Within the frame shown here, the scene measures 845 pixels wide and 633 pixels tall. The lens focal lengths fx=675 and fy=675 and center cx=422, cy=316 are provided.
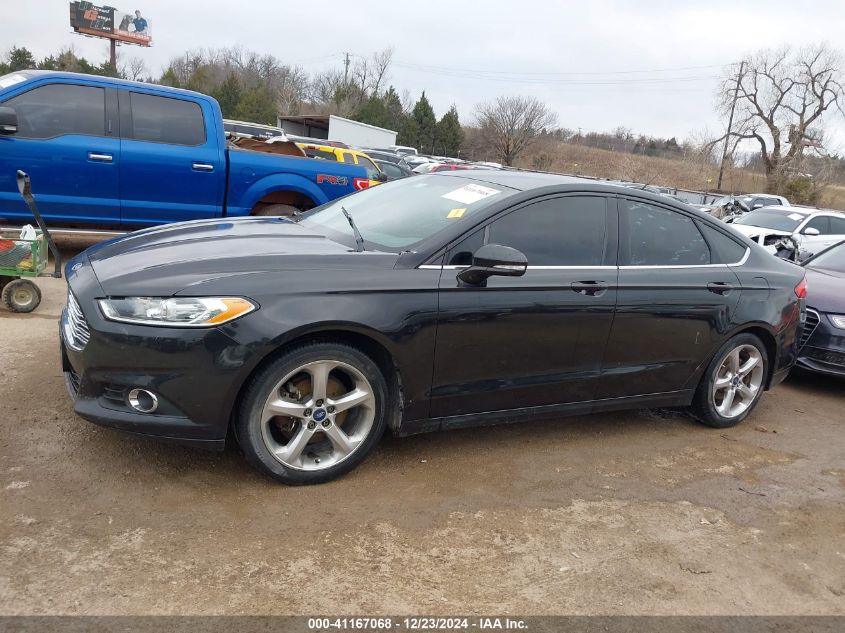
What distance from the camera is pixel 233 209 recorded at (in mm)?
7844

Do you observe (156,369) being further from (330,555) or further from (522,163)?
(522,163)

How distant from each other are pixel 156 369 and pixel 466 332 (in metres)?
1.49

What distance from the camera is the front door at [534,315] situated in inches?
137

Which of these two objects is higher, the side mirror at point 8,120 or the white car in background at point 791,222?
the side mirror at point 8,120

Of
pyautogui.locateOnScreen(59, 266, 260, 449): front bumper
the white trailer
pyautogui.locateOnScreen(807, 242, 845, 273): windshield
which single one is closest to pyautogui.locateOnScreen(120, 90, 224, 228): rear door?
pyautogui.locateOnScreen(59, 266, 260, 449): front bumper

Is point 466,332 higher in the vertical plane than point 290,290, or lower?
lower

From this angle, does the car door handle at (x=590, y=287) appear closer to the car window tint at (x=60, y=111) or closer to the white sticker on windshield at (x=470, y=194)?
the white sticker on windshield at (x=470, y=194)

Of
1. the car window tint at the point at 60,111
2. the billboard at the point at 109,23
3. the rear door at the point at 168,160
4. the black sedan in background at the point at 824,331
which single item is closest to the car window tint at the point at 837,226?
the black sedan in background at the point at 824,331

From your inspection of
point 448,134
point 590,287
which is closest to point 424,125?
point 448,134

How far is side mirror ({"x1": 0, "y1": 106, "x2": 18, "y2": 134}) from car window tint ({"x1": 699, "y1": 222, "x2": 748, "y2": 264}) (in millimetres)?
6281

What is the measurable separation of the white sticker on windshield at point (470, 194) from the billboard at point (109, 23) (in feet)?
241

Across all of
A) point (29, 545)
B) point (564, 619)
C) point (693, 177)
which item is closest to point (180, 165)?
point (29, 545)

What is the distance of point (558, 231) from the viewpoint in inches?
152

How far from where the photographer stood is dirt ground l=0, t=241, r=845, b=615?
2.53 m
